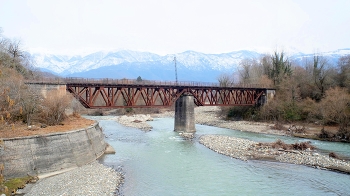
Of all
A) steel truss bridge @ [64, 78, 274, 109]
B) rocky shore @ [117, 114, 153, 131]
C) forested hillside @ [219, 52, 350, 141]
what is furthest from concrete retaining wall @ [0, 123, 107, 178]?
forested hillside @ [219, 52, 350, 141]

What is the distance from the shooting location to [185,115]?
52.1 meters

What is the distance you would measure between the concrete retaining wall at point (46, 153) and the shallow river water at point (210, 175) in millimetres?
2600

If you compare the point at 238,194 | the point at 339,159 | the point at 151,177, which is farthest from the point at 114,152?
the point at 339,159

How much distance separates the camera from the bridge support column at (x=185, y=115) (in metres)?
51.8

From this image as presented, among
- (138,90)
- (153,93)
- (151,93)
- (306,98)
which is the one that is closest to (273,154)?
(153,93)

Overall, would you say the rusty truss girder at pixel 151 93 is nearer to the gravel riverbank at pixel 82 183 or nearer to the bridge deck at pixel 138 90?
the bridge deck at pixel 138 90

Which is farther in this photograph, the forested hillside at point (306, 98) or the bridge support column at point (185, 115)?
the bridge support column at point (185, 115)

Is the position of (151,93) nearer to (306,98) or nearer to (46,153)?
(46,153)

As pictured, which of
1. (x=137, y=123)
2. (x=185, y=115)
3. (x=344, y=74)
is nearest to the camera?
(x=185, y=115)

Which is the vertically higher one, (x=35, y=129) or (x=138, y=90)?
(x=138, y=90)

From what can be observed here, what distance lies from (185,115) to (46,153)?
30.2 meters

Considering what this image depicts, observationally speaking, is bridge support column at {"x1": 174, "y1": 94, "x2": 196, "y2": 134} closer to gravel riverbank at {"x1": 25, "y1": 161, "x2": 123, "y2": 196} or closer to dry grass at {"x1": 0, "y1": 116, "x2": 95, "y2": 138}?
dry grass at {"x1": 0, "y1": 116, "x2": 95, "y2": 138}

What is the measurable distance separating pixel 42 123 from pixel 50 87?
8.51 m

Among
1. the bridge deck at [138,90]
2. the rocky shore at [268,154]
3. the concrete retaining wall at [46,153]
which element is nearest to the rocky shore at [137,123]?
the bridge deck at [138,90]
